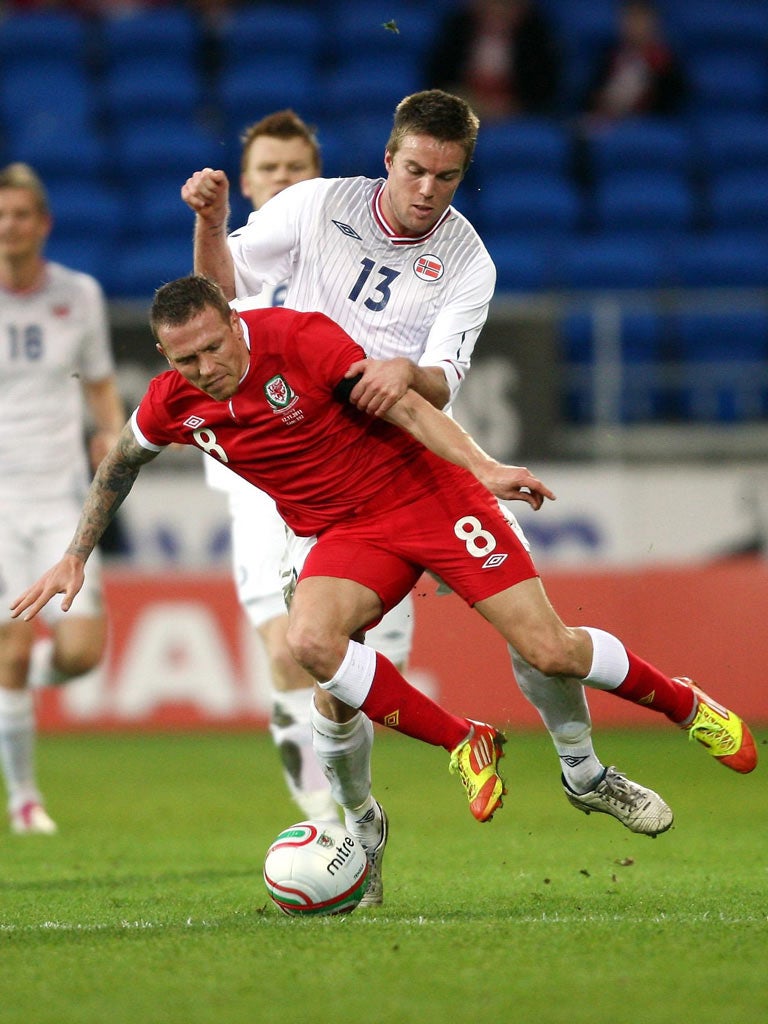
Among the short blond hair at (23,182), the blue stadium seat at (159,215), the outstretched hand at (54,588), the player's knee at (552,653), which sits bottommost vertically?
the blue stadium seat at (159,215)

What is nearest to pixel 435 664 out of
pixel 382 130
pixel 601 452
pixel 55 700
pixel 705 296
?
pixel 601 452

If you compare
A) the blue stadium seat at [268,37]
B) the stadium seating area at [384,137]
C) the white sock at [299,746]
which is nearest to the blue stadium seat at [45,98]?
the stadium seating area at [384,137]

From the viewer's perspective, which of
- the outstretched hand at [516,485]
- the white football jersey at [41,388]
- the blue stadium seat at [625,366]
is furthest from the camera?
the blue stadium seat at [625,366]

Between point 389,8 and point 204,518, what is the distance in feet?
19.9

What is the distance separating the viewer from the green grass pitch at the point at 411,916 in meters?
3.88

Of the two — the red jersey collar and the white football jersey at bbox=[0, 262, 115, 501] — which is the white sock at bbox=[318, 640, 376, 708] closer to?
the red jersey collar

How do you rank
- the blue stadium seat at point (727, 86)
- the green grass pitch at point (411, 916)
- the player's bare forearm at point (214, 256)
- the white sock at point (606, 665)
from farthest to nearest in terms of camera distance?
1. the blue stadium seat at point (727, 86)
2. the player's bare forearm at point (214, 256)
3. the white sock at point (606, 665)
4. the green grass pitch at point (411, 916)

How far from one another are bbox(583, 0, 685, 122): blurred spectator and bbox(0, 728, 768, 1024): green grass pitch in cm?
703

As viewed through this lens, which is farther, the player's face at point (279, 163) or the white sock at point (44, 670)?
the white sock at point (44, 670)

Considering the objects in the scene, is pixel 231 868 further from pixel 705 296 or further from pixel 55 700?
pixel 705 296

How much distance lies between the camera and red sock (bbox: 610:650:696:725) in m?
5.46

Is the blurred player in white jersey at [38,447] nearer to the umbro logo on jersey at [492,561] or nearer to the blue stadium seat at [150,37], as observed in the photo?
the umbro logo on jersey at [492,561]

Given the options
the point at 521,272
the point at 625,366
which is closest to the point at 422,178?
the point at 625,366

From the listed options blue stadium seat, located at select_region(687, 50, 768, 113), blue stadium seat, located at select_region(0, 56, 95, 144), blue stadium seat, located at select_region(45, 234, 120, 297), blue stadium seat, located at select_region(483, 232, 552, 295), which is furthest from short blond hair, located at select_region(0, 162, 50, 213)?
blue stadium seat, located at select_region(687, 50, 768, 113)
